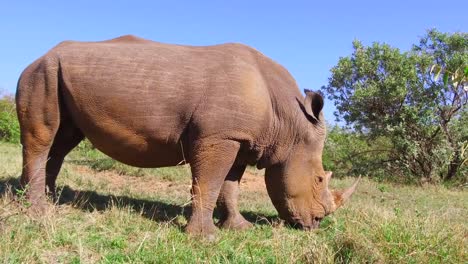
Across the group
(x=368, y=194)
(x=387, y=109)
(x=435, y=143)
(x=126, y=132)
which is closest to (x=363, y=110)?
(x=387, y=109)

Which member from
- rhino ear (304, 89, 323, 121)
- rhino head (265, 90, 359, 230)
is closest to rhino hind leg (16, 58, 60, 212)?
rhino head (265, 90, 359, 230)

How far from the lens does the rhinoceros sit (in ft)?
17.4

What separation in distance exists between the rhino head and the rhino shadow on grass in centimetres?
34

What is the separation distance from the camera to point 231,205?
6.18m

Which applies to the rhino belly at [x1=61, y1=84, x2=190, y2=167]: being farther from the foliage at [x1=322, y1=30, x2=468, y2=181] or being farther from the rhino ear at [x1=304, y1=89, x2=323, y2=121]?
the foliage at [x1=322, y1=30, x2=468, y2=181]

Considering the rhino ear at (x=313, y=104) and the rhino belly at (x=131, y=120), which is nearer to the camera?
the rhino belly at (x=131, y=120)

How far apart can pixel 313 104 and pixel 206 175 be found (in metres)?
1.53

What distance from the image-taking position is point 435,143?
1477 centimetres

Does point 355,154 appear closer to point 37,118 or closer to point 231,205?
point 231,205

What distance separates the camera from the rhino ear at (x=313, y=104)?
19.2 ft

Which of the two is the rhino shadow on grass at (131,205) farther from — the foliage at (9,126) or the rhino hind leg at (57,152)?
the foliage at (9,126)

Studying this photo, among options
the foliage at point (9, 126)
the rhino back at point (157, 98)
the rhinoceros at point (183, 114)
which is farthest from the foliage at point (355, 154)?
the foliage at point (9, 126)

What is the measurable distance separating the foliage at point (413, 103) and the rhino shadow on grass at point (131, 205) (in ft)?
28.2

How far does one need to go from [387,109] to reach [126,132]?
1107cm
